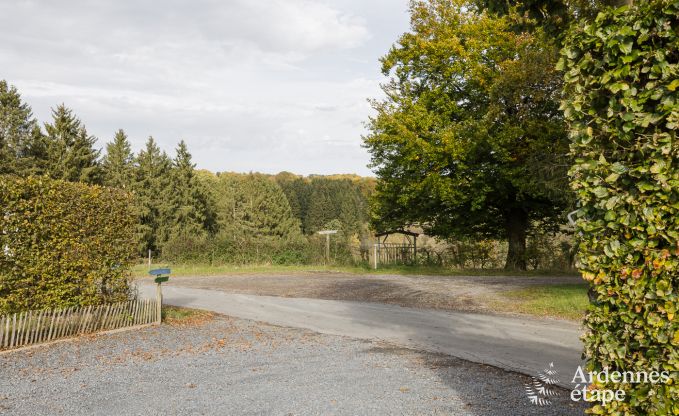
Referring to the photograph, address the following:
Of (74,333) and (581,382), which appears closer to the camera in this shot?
(581,382)

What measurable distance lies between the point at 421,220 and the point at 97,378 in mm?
19367

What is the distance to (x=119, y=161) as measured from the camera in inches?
2004

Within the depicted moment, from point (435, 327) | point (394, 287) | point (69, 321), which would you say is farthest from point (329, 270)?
point (69, 321)

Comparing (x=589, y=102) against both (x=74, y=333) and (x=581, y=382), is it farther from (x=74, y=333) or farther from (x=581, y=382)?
(x=74, y=333)

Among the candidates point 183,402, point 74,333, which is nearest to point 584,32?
point 183,402

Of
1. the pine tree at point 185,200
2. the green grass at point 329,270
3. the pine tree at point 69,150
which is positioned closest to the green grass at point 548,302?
the green grass at point 329,270

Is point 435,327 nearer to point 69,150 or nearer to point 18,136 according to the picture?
point 69,150

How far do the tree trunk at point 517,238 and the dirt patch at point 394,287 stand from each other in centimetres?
330

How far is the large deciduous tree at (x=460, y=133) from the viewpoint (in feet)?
65.5

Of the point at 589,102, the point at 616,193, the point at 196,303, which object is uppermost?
the point at 589,102

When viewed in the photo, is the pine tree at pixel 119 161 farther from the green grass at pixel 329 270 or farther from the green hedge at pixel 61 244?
the green hedge at pixel 61 244

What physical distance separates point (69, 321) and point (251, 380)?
4735 millimetres

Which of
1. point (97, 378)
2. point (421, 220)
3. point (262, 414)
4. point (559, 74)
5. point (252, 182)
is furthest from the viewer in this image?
point (252, 182)

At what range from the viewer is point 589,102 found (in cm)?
332
